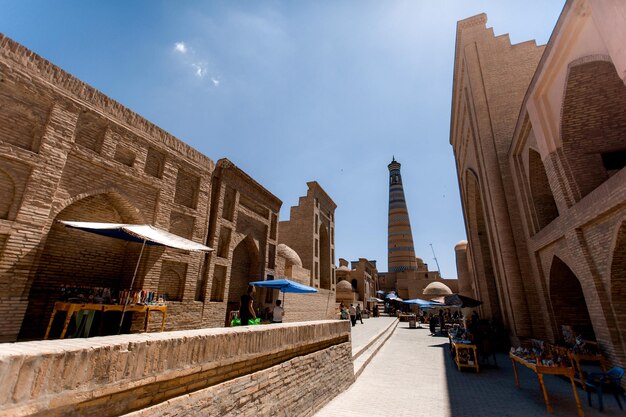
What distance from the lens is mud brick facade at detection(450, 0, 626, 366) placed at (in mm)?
6090

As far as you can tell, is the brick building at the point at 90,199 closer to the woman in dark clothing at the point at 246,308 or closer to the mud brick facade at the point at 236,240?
the mud brick facade at the point at 236,240

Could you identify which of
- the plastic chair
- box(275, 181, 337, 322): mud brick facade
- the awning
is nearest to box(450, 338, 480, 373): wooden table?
the plastic chair

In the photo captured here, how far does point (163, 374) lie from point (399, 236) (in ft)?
166

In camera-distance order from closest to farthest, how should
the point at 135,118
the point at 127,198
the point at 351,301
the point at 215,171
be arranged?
the point at 127,198
the point at 135,118
the point at 215,171
the point at 351,301

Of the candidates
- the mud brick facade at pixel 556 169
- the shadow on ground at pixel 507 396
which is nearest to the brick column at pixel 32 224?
the shadow on ground at pixel 507 396

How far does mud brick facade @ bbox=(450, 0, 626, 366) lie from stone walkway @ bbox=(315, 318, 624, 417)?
5.93ft

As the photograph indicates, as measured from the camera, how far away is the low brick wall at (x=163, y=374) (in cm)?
170

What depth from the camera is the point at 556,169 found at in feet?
25.8

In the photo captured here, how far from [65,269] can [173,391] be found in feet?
21.6

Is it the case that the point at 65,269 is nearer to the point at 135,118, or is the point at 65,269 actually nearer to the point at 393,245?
the point at 135,118

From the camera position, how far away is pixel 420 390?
6.32 metres

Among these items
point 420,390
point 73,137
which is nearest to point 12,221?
point 73,137

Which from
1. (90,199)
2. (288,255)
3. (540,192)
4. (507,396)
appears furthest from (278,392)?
(288,255)

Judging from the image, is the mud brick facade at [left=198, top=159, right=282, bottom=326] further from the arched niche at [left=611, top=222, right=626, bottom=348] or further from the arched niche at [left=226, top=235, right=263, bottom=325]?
the arched niche at [left=611, top=222, right=626, bottom=348]
